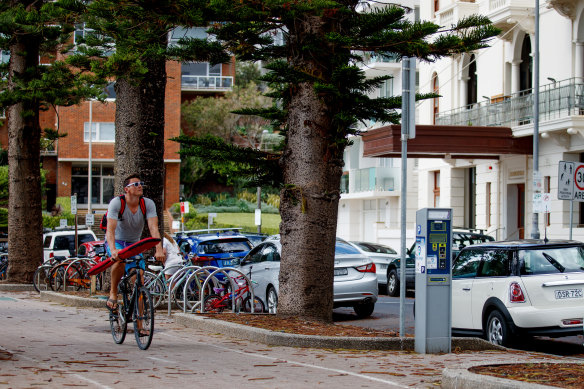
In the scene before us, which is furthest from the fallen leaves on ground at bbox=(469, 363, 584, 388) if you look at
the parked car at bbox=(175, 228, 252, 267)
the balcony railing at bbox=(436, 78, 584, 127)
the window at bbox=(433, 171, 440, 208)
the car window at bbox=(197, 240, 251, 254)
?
the window at bbox=(433, 171, 440, 208)

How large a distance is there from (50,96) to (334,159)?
11474 mm

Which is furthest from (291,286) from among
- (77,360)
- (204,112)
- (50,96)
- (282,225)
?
(204,112)

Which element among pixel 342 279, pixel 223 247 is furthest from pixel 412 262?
pixel 342 279

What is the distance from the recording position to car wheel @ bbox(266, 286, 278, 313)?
1769 centimetres

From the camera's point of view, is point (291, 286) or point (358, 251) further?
point (358, 251)

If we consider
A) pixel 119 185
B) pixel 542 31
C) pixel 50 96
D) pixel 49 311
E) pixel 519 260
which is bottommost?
pixel 49 311

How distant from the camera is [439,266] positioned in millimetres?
10680

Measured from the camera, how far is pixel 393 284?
2541 cm

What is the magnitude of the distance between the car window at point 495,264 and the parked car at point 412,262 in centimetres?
955

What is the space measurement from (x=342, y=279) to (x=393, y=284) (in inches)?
301

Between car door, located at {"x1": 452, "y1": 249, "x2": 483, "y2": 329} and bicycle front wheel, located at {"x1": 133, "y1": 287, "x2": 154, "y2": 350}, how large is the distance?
5.46m

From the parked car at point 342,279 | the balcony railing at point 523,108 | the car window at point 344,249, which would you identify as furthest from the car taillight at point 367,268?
the balcony railing at point 523,108

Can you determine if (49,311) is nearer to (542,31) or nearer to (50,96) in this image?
(50,96)

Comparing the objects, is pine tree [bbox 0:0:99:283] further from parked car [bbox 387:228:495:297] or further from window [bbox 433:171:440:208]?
window [bbox 433:171:440:208]
